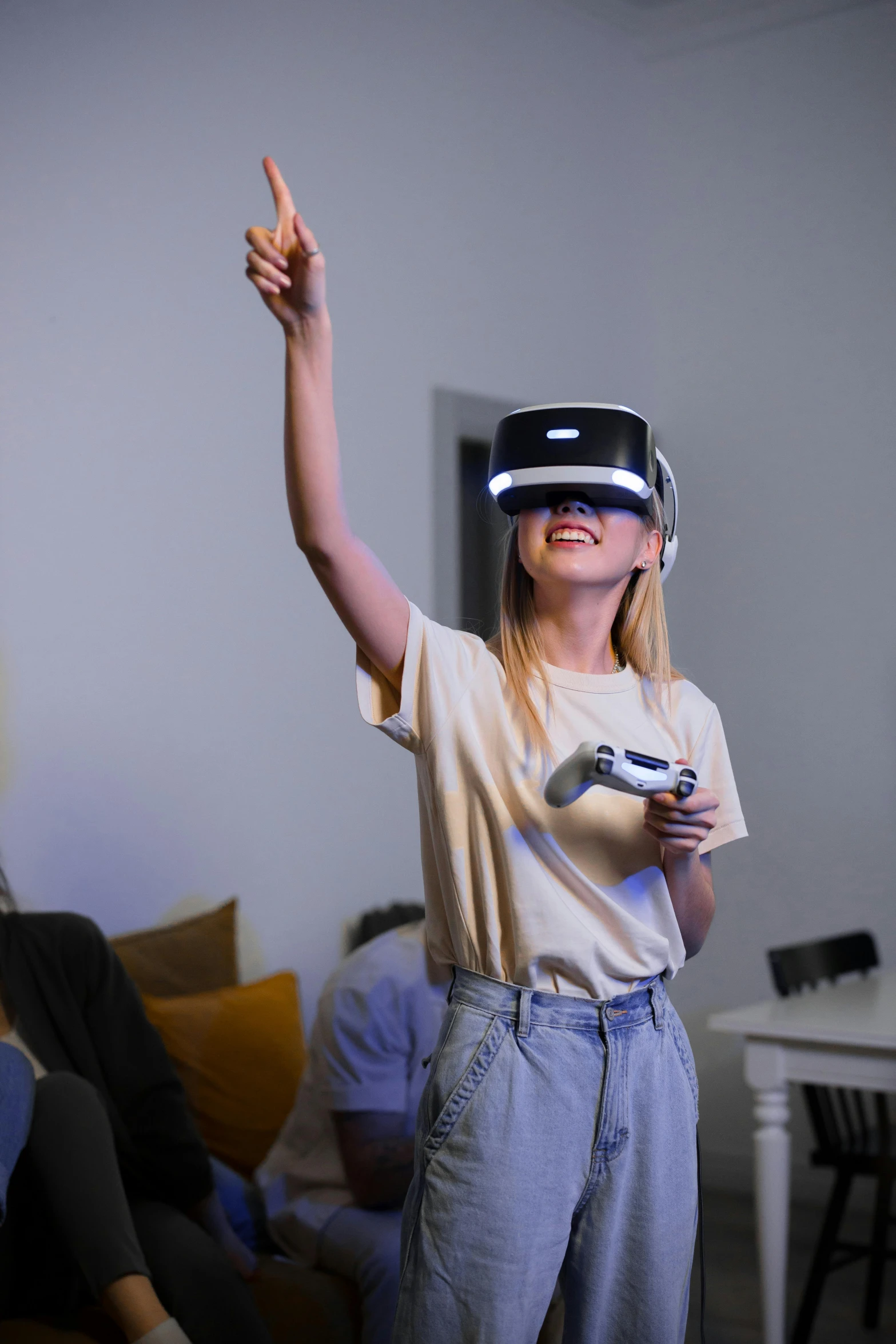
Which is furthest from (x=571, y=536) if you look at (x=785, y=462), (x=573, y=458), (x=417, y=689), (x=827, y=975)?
(x=785, y=462)

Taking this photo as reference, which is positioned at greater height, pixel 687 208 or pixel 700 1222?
pixel 687 208

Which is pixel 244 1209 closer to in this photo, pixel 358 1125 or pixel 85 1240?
pixel 358 1125

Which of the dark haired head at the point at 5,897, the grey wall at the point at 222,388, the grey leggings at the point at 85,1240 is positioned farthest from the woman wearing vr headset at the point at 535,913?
the grey wall at the point at 222,388

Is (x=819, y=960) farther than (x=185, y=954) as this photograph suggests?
Yes

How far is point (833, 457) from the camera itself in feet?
11.5

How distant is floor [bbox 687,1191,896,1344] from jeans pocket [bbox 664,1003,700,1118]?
1374 mm

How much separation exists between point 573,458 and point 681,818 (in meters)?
0.33

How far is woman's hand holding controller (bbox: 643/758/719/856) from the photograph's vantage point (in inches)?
37.0

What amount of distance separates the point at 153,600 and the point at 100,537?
0.57 ft

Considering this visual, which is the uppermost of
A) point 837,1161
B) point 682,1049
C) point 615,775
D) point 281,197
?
point 281,197

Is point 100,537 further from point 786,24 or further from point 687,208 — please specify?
point 786,24

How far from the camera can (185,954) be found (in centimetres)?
230

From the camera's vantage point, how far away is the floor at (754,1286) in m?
2.48

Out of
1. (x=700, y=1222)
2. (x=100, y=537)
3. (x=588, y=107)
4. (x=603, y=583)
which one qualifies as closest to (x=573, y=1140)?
(x=700, y=1222)
